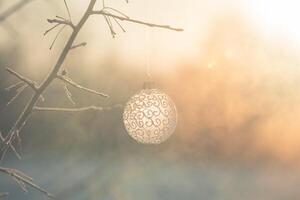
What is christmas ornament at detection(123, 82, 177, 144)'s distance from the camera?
7.50 feet

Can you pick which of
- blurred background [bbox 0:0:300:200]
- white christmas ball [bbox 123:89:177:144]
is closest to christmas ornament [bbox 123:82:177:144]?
white christmas ball [bbox 123:89:177:144]

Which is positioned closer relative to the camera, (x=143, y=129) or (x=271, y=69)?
(x=143, y=129)

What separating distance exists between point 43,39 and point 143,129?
145cm

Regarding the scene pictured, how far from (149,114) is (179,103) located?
147 centimetres

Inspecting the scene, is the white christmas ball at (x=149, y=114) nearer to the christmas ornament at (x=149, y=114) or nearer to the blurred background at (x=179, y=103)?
the christmas ornament at (x=149, y=114)

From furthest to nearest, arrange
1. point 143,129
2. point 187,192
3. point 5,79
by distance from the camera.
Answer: point 187,192
point 5,79
point 143,129

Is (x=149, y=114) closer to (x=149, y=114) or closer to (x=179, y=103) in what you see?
(x=149, y=114)

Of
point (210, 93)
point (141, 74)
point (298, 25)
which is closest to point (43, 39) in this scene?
point (141, 74)

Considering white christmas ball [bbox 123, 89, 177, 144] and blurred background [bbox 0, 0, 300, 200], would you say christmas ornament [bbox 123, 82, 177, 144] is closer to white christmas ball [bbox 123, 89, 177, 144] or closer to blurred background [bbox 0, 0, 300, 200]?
white christmas ball [bbox 123, 89, 177, 144]

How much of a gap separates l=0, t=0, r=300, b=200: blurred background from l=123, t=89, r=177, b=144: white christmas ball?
121 centimetres

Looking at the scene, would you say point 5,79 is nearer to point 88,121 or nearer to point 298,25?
point 88,121

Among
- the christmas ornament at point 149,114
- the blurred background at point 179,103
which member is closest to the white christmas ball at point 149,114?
the christmas ornament at point 149,114

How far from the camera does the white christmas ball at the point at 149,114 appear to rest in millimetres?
2287

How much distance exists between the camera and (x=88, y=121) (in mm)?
3854
